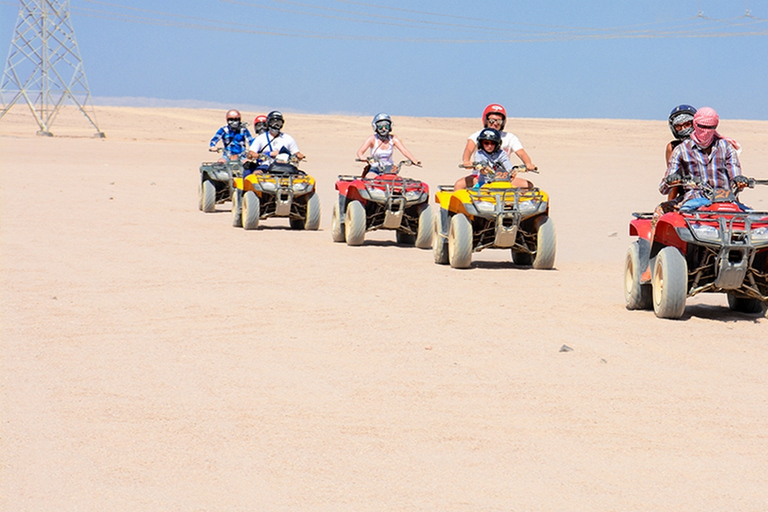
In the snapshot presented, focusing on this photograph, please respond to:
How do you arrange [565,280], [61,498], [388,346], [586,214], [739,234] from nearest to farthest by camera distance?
[61,498]
[388,346]
[739,234]
[565,280]
[586,214]

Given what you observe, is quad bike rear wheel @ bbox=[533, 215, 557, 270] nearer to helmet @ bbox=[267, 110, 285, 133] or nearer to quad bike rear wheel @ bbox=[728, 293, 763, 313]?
quad bike rear wheel @ bbox=[728, 293, 763, 313]

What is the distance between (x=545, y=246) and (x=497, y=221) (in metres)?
0.67

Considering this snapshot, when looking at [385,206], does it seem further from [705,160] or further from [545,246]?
[705,160]

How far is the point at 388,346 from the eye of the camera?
8148 mm

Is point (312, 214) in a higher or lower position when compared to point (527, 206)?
lower

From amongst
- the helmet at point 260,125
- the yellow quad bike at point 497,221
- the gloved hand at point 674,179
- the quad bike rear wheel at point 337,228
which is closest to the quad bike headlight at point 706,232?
the gloved hand at point 674,179

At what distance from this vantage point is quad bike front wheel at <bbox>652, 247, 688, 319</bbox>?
30.0 ft

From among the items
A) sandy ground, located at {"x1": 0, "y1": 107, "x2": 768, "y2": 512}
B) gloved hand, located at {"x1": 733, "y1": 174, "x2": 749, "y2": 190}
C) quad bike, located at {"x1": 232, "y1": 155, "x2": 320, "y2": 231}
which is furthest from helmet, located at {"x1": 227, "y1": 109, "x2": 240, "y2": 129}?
gloved hand, located at {"x1": 733, "y1": 174, "x2": 749, "y2": 190}

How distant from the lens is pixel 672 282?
9148 mm

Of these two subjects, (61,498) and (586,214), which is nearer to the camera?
(61,498)

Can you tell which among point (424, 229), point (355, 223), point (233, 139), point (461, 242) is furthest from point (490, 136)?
point (233, 139)

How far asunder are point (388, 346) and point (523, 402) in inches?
71.5

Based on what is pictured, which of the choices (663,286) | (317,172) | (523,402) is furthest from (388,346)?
(317,172)

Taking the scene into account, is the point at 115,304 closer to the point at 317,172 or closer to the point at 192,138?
the point at 317,172
